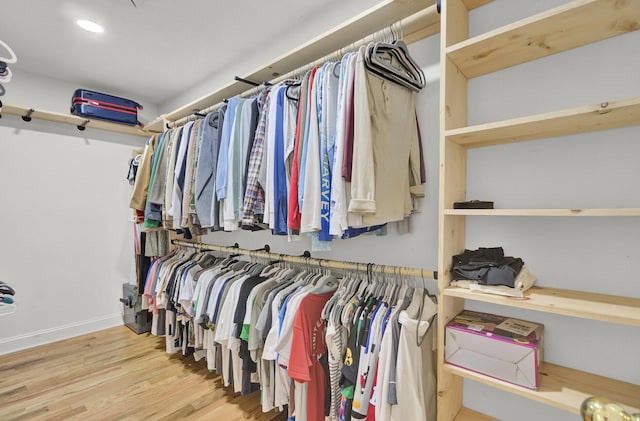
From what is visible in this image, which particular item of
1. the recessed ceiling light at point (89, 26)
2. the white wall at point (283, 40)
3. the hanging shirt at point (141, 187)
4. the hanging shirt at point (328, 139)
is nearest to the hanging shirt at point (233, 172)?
the white wall at point (283, 40)

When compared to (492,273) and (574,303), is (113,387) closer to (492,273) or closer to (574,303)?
(492,273)

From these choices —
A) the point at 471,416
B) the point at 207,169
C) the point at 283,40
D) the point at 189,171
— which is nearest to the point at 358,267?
the point at 471,416

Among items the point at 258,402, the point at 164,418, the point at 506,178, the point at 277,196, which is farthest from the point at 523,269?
the point at 164,418

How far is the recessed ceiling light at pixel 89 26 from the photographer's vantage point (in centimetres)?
204

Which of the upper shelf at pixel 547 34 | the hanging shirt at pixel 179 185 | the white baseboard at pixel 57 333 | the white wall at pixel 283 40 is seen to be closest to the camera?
the upper shelf at pixel 547 34

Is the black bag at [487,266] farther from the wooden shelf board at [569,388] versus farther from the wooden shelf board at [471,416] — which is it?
the wooden shelf board at [471,416]

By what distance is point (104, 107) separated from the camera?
3037 mm

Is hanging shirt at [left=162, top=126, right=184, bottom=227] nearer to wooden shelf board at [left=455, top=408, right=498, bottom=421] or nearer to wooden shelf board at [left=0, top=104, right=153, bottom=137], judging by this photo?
wooden shelf board at [left=0, top=104, right=153, bottom=137]


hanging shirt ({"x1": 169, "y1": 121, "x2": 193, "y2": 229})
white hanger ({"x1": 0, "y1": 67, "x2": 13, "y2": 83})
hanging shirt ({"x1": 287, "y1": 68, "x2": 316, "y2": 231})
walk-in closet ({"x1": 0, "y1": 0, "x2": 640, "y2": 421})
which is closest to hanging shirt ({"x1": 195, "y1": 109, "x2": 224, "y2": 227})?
walk-in closet ({"x1": 0, "y1": 0, "x2": 640, "y2": 421})

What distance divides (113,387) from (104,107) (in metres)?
2.58

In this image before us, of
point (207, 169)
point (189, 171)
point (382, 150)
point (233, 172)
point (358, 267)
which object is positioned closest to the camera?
point (382, 150)

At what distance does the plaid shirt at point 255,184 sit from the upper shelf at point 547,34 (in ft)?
3.09

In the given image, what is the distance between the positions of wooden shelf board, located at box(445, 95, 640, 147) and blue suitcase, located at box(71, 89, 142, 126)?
11.0 ft

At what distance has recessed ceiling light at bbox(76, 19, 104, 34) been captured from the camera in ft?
6.69
